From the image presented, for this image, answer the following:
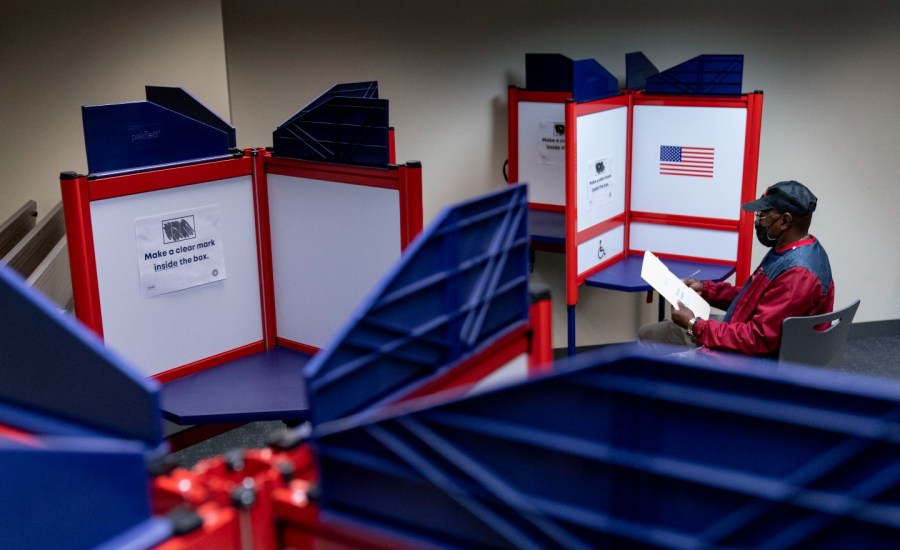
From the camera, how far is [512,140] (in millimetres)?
4715

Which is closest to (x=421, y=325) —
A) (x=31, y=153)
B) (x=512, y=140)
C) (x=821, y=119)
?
(x=31, y=153)

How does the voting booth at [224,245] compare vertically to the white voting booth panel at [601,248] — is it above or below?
above

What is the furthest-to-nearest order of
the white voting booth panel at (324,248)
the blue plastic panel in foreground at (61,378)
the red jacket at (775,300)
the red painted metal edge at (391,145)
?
the red jacket at (775,300), the red painted metal edge at (391,145), the white voting booth panel at (324,248), the blue plastic panel in foreground at (61,378)

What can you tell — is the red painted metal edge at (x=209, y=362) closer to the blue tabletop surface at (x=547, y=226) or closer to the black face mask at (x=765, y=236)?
the blue tabletop surface at (x=547, y=226)

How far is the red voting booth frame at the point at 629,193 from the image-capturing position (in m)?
3.87

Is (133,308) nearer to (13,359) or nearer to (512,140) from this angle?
(13,359)

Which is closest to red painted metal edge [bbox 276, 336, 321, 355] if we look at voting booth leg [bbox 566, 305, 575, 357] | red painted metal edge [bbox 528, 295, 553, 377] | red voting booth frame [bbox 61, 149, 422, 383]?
red voting booth frame [bbox 61, 149, 422, 383]

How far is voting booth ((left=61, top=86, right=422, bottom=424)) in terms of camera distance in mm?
2445

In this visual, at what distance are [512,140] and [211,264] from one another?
7.82 feet

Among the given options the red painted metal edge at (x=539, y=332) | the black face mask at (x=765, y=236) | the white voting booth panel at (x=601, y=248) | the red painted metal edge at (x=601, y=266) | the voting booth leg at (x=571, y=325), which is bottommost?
the voting booth leg at (x=571, y=325)

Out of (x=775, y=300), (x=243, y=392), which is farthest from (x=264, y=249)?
(x=775, y=300)

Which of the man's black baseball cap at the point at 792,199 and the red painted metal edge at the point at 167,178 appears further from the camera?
the man's black baseball cap at the point at 792,199

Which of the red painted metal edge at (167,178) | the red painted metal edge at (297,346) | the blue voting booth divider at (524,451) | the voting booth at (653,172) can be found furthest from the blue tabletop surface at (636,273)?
the blue voting booth divider at (524,451)

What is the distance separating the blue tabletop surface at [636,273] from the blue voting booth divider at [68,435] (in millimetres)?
2933
